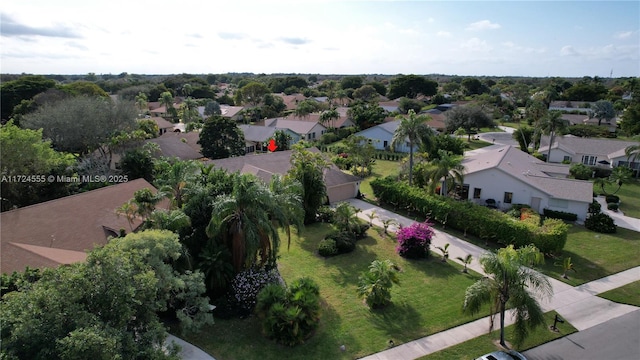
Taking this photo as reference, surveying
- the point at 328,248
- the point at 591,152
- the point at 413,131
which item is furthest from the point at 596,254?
the point at 591,152

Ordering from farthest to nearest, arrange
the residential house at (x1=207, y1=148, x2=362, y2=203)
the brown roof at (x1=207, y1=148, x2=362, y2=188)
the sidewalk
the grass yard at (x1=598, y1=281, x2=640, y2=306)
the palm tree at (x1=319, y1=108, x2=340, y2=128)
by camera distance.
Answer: the palm tree at (x1=319, y1=108, x2=340, y2=128) < the brown roof at (x1=207, y1=148, x2=362, y2=188) < the residential house at (x1=207, y1=148, x2=362, y2=203) < the grass yard at (x1=598, y1=281, x2=640, y2=306) < the sidewalk

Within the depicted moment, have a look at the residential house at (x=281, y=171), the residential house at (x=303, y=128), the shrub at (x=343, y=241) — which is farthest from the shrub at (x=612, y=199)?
the residential house at (x=303, y=128)

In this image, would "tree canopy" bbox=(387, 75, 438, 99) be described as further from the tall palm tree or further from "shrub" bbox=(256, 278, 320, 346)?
"shrub" bbox=(256, 278, 320, 346)

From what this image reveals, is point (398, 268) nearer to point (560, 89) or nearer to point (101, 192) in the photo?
point (101, 192)

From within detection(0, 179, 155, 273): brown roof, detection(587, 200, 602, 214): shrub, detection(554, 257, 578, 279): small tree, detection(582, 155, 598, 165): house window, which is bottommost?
detection(554, 257, 578, 279): small tree

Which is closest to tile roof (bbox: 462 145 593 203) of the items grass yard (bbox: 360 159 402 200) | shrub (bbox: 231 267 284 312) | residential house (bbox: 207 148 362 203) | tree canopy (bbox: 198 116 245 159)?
grass yard (bbox: 360 159 402 200)

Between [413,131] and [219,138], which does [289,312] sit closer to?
[413,131]
